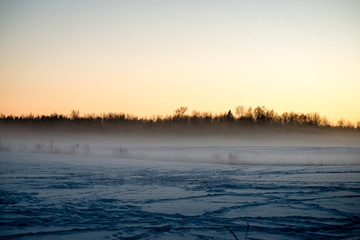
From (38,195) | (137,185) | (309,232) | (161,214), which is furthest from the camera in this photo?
(137,185)

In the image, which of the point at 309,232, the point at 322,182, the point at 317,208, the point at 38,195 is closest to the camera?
the point at 309,232

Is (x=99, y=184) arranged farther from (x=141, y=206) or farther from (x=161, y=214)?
(x=161, y=214)

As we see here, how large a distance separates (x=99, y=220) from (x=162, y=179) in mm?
3821

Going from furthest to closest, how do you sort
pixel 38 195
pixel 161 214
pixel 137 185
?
pixel 137 185 → pixel 38 195 → pixel 161 214

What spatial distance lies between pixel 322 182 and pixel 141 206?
4.65m

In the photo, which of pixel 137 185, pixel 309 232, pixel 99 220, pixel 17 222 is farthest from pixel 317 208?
pixel 17 222

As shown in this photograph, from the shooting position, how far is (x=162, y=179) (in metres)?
7.56

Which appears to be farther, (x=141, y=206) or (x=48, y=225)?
(x=141, y=206)

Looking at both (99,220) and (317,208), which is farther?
(317,208)

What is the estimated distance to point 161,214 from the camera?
13.5 feet

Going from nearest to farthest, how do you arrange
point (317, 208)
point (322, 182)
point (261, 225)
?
point (261, 225)
point (317, 208)
point (322, 182)

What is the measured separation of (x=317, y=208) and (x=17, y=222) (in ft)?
13.2

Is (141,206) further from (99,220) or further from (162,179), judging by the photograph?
(162,179)

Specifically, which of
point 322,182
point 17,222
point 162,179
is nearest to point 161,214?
point 17,222
